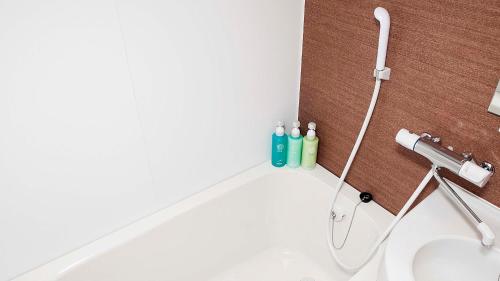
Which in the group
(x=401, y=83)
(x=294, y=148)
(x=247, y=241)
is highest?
(x=401, y=83)

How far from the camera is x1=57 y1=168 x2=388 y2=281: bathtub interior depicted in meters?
1.18

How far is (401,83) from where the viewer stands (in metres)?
0.98

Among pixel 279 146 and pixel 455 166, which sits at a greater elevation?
pixel 455 166

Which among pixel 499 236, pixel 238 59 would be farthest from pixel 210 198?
pixel 499 236

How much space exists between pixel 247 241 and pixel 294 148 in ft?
1.55

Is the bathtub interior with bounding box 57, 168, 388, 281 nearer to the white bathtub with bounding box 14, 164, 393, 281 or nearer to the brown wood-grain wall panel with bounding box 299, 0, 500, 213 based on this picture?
the white bathtub with bounding box 14, 164, 393, 281

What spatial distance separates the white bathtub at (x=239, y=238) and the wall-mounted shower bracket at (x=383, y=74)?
1.58 feet

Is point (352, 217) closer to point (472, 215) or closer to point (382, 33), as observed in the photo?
point (472, 215)

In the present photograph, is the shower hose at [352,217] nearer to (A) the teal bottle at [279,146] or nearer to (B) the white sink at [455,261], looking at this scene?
(B) the white sink at [455,261]

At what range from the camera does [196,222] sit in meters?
1.29

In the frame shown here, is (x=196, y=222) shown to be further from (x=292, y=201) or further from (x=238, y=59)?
(x=238, y=59)

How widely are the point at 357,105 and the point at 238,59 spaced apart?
1.43ft

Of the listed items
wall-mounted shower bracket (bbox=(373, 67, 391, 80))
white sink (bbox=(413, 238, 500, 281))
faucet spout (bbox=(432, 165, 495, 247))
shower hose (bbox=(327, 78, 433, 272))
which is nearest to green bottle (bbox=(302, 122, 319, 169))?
shower hose (bbox=(327, 78, 433, 272))

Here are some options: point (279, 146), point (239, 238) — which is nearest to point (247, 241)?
point (239, 238)
